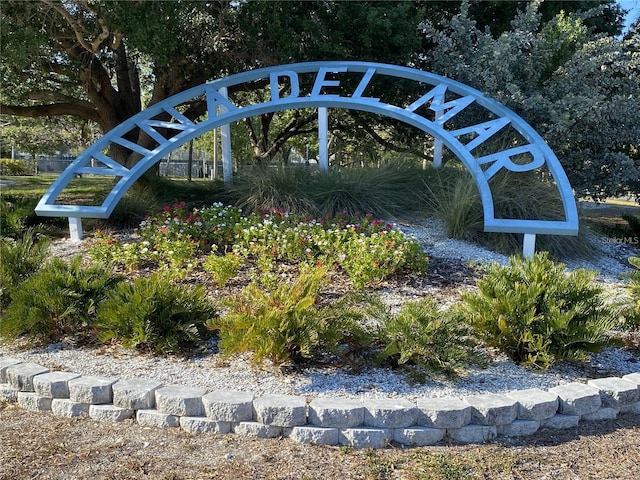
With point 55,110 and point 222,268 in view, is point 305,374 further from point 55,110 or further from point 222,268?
point 55,110

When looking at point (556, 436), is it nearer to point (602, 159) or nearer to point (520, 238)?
point (520, 238)

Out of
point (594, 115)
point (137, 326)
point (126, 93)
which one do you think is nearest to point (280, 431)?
point (137, 326)

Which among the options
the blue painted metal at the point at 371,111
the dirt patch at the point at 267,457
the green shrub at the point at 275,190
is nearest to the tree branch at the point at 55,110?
the blue painted metal at the point at 371,111

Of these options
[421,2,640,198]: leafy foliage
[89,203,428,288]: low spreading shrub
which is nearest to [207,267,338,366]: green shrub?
[89,203,428,288]: low spreading shrub

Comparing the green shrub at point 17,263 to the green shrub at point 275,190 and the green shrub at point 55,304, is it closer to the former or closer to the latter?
the green shrub at point 55,304

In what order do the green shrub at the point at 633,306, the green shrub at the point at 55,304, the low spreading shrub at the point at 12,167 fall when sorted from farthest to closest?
1. the low spreading shrub at the point at 12,167
2. the green shrub at the point at 633,306
3. the green shrub at the point at 55,304

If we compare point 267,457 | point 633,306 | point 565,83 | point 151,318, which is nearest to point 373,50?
point 565,83

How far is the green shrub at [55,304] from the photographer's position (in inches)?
141

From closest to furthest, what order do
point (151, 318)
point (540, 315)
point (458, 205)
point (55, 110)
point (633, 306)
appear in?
1. point (540, 315)
2. point (151, 318)
3. point (633, 306)
4. point (458, 205)
5. point (55, 110)

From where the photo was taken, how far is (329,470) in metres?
2.50

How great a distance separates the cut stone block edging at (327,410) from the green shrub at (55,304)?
58 cm

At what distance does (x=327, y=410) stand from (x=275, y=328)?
2.00ft

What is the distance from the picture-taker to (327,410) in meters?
2.75

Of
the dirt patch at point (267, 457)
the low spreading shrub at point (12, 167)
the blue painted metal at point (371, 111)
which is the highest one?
the low spreading shrub at point (12, 167)
